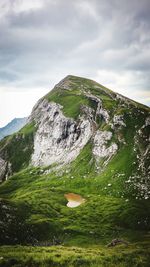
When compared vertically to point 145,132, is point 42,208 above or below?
below

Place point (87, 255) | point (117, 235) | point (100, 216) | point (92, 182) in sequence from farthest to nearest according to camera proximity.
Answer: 1. point (92, 182)
2. point (100, 216)
3. point (117, 235)
4. point (87, 255)

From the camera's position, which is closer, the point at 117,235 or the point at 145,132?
the point at 117,235

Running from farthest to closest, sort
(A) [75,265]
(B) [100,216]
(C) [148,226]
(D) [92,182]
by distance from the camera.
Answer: (D) [92,182]
(B) [100,216]
(C) [148,226]
(A) [75,265]

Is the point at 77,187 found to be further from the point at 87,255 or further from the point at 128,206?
the point at 87,255

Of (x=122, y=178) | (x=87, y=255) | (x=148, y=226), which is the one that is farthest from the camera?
(x=122, y=178)

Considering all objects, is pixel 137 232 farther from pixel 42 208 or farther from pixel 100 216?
pixel 42 208

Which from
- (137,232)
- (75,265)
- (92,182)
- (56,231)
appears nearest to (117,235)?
(137,232)

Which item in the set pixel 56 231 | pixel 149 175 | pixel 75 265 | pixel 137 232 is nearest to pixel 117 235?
pixel 137 232

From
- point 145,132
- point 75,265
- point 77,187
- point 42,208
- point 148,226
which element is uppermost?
point 145,132

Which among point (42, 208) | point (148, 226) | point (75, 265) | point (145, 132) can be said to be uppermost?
point (145, 132)
